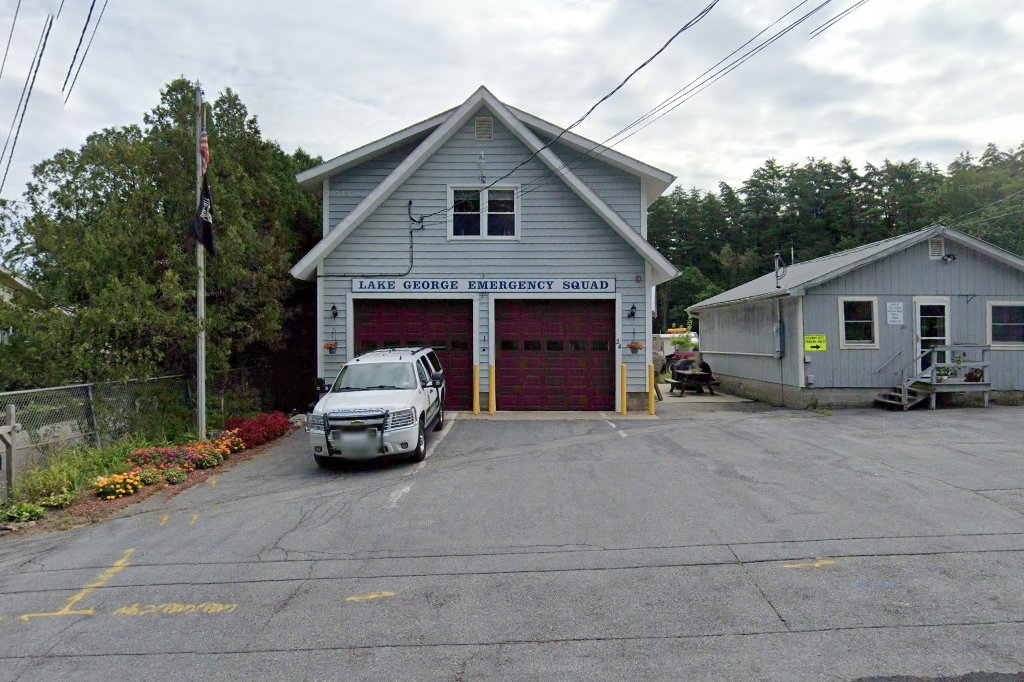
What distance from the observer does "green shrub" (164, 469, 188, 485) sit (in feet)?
34.0

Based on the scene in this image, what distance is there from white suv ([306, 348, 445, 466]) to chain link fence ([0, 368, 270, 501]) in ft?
11.0

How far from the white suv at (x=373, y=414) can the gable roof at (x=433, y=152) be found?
5.10 m

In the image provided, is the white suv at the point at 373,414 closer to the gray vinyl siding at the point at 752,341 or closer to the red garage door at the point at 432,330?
the red garage door at the point at 432,330

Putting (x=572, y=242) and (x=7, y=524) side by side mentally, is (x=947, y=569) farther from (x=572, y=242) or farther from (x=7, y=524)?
(x=572, y=242)

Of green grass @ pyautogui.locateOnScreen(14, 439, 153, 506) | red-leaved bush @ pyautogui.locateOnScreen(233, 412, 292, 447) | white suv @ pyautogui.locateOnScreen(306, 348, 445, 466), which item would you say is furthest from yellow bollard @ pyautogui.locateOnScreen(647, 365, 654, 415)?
green grass @ pyautogui.locateOnScreen(14, 439, 153, 506)

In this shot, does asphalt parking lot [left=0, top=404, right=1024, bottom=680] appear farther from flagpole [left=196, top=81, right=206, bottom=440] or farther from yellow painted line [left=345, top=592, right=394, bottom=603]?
flagpole [left=196, top=81, right=206, bottom=440]

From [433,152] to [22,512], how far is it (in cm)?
1200

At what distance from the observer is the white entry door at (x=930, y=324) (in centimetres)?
1866

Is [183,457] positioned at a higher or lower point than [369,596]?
higher

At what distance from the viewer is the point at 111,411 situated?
11469mm

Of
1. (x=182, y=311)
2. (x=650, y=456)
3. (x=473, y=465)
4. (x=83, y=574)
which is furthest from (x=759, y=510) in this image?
(x=182, y=311)

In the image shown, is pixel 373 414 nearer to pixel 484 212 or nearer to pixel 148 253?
pixel 148 253

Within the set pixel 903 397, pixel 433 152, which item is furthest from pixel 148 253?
pixel 903 397

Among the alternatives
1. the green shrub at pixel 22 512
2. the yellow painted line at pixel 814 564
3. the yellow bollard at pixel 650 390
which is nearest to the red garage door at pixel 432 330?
the yellow bollard at pixel 650 390
